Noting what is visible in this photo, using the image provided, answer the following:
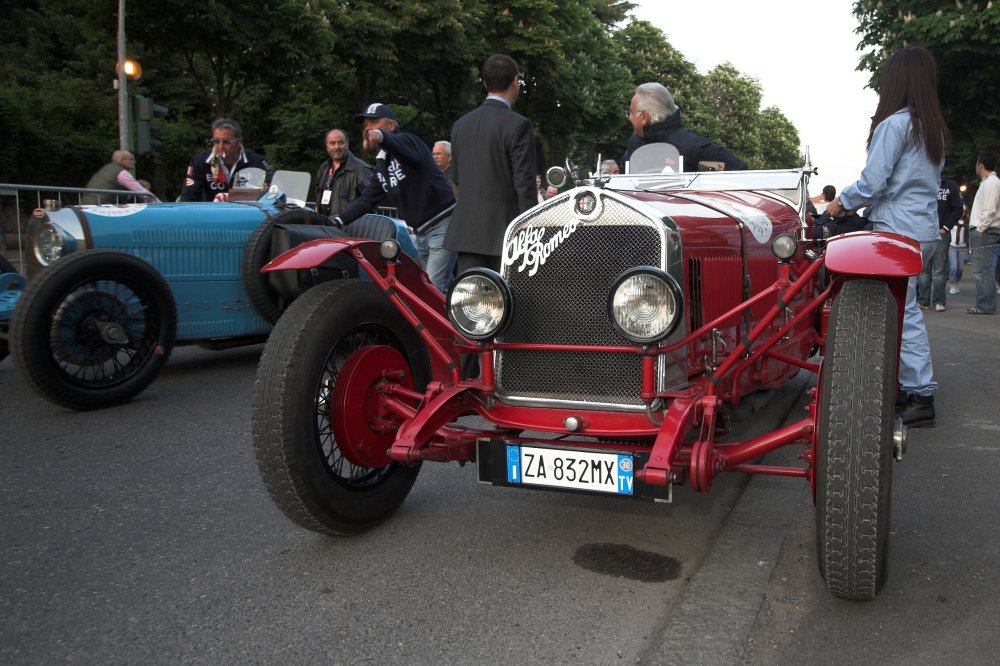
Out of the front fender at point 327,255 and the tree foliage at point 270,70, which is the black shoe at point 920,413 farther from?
the tree foliage at point 270,70

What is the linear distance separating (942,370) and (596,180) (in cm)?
479

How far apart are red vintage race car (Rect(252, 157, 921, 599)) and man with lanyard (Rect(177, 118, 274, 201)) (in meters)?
4.57

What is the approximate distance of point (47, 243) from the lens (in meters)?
6.03

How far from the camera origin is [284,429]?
3.03m

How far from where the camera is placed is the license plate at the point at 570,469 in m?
2.88

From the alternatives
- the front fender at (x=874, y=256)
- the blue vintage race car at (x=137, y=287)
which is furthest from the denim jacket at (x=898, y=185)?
the blue vintage race car at (x=137, y=287)

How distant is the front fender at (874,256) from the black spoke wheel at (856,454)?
0.53ft

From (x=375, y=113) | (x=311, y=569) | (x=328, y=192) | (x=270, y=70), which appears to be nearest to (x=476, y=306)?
(x=311, y=569)

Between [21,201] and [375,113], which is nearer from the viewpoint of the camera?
[375,113]

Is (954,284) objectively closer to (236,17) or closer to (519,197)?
(519,197)

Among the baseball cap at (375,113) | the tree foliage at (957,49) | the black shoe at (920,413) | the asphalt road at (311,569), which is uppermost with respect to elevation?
the tree foliage at (957,49)

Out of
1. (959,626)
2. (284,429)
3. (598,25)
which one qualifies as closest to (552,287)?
(284,429)

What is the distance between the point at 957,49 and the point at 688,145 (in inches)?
535

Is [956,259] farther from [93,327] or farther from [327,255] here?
[327,255]
